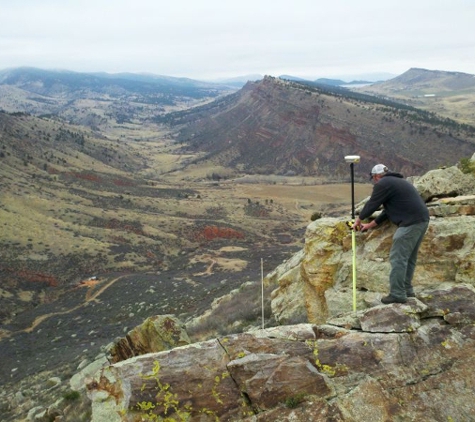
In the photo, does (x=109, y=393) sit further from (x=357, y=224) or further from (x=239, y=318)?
(x=239, y=318)

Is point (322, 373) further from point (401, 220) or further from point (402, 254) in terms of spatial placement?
point (401, 220)

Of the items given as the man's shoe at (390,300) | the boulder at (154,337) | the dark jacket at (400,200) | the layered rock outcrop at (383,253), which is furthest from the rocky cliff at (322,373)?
the boulder at (154,337)

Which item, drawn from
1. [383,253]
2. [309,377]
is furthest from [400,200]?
[309,377]

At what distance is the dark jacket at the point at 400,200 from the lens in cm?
702

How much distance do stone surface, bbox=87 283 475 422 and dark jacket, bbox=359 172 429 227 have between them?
1.60 metres

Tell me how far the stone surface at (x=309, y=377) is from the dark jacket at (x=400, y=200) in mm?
1602

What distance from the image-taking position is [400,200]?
23.4 ft

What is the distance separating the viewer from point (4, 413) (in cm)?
1534

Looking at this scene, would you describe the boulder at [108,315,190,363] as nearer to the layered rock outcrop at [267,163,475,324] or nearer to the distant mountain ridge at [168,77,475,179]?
the layered rock outcrop at [267,163,475,324]

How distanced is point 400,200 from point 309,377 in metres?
3.29

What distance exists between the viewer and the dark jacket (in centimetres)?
702

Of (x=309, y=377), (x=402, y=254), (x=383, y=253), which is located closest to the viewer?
(x=309, y=377)

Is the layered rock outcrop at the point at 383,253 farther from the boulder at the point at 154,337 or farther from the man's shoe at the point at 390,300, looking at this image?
the boulder at the point at 154,337

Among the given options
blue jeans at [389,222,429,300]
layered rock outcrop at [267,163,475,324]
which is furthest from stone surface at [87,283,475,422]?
layered rock outcrop at [267,163,475,324]
